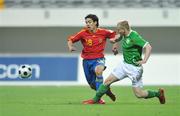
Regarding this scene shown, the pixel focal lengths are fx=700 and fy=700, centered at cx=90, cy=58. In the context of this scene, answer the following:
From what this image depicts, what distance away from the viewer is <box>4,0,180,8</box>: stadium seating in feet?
105

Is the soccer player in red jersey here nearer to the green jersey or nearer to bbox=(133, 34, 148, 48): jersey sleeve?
the green jersey

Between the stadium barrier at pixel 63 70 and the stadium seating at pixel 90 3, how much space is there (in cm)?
598

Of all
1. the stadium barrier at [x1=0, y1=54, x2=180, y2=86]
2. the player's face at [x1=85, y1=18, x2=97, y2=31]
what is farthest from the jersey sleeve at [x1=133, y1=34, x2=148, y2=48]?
the stadium barrier at [x1=0, y1=54, x2=180, y2=86]

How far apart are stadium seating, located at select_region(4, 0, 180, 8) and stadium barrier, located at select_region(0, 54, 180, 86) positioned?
5984 mm

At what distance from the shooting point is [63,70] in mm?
26266

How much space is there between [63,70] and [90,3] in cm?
679

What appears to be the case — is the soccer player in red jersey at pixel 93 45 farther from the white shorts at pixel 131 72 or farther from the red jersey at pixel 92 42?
the white shorts at pixel 131 72

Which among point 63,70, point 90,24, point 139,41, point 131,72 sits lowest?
point 63,70

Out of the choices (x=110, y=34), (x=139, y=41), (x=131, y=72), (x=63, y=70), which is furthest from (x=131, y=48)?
(x=63, y=70)

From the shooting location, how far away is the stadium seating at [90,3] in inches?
1266

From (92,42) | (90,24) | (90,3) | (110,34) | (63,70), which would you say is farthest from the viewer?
(90,3)

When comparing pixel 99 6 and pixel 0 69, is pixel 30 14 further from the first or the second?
pixel 0 69

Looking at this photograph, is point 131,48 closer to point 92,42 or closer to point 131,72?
point 131,72

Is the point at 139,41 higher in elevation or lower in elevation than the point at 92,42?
higher
